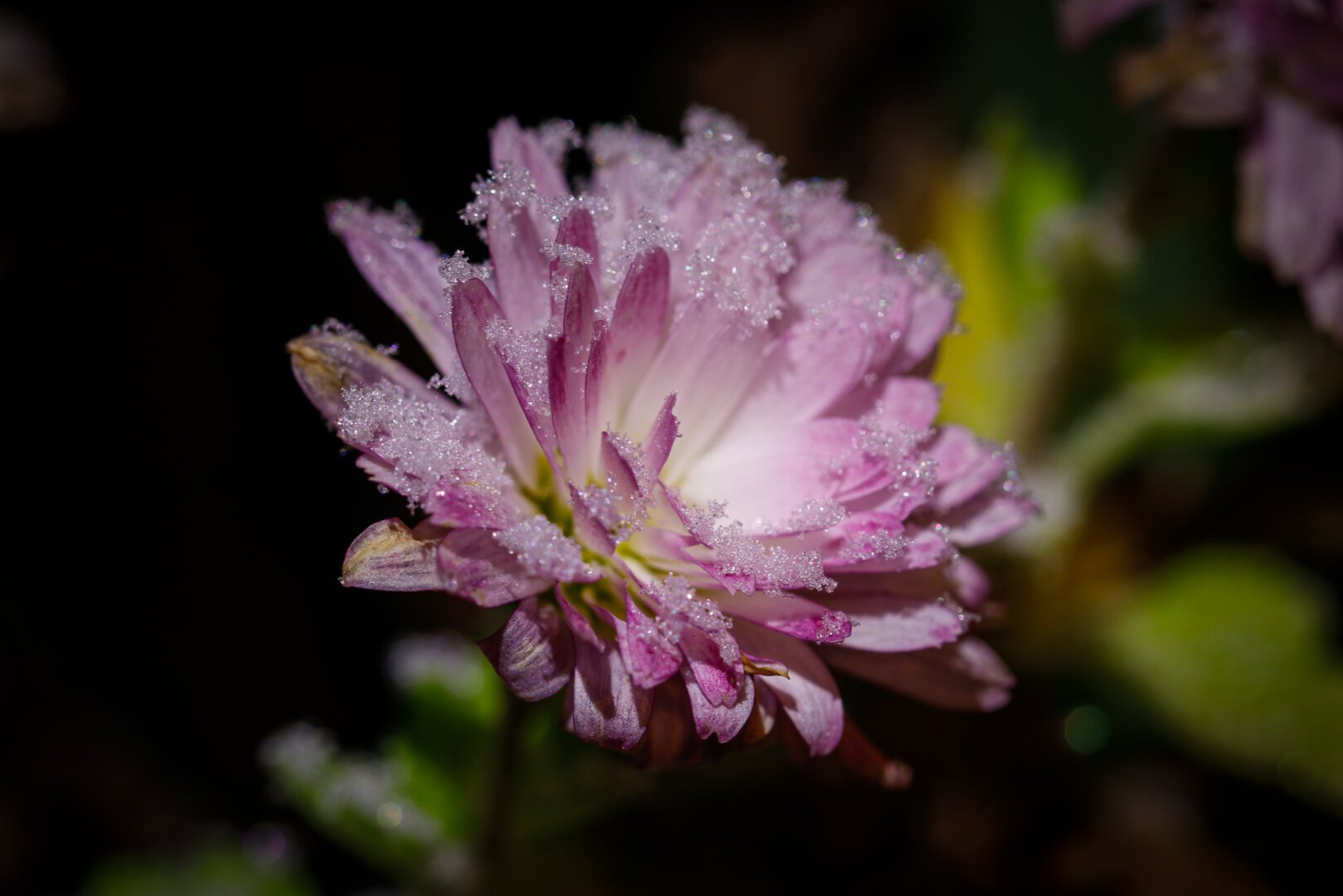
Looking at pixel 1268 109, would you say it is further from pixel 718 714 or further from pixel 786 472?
pixel 718 714

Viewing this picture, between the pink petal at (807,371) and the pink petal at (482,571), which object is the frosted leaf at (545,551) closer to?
the pink petal at (482,571)

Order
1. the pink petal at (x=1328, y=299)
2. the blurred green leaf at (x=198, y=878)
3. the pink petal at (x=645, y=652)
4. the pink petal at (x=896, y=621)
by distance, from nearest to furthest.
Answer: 1. the pink petal at (x=645, y=652)
2. the pink petal at (x=896, y=621)
3. the pink petal at (x=1328, y=299)
4. the blurred green leaf at (x=198, y=878)

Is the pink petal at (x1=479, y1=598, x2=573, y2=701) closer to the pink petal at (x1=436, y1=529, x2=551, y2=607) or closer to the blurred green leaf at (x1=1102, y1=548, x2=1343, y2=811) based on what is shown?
the pink petal at (x1=436, y1=529, x2=551, y2=607)

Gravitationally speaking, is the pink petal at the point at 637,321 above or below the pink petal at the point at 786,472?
above

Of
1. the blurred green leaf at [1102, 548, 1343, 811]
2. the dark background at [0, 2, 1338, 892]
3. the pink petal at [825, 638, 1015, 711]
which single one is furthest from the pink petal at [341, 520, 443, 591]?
the blurred green leaf at [1102, 548, 1343, 811]

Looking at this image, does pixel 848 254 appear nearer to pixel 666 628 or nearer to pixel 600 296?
pixel 600 296

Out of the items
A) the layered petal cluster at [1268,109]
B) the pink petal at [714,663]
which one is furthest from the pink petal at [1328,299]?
the pink petal at [714,663]

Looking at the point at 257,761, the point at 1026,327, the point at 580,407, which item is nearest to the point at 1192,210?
the point at 1026,327
